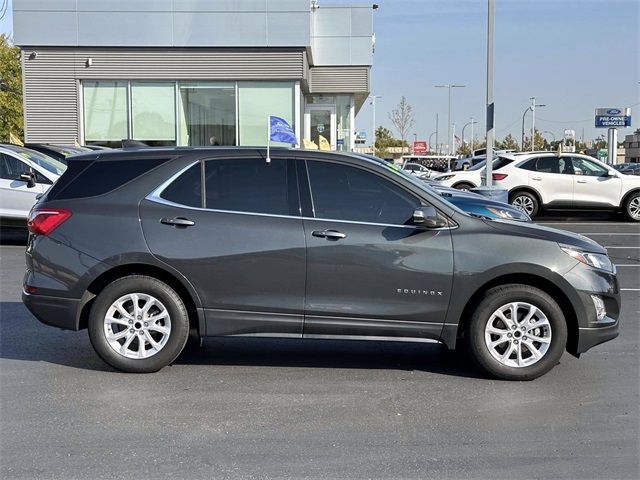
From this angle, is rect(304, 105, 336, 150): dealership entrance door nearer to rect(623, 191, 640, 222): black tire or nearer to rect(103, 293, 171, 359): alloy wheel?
rect(623, 191, 640, 222): black tire

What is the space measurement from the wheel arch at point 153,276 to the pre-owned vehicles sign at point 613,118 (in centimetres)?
3570

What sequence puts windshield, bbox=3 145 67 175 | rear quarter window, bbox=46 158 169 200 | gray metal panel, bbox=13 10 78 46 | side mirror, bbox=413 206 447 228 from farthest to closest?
gray metal panel, bbox=13 10 78 46 → windshield, bbox=3 145 67 175 → rear quarter window, bbox=46 158 169 200 → side mirror, bbox=413 206 447 228

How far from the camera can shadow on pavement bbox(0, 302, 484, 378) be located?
20.9ft

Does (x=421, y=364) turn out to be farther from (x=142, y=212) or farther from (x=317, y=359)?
(x=142, y=212)

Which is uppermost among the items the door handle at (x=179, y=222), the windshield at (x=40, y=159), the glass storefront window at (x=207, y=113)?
the glass storefront window at (x=207, y=113)

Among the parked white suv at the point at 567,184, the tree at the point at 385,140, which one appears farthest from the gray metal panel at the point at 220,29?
the tree at the point at 385,140

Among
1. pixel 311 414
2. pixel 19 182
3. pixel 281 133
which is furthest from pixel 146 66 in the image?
pixel 311 414

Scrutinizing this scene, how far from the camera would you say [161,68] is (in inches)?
874

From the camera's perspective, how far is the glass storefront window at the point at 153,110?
2253cm

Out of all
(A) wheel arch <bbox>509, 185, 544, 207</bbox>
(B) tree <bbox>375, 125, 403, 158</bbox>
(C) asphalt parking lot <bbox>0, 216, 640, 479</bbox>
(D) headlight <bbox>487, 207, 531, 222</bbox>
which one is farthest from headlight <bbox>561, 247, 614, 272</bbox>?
(B) tree <bbox>375, 125, 403, 158</bbox>

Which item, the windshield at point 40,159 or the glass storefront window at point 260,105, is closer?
the windshield at point 40,159

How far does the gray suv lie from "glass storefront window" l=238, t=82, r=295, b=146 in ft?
55.0

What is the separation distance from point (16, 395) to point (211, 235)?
6.03 ft

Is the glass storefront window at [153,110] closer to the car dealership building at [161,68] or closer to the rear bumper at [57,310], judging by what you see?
the car dealership building at [161,68]
